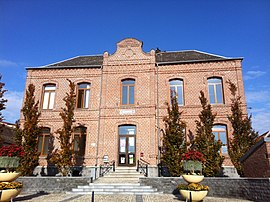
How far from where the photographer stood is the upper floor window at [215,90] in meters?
16.1

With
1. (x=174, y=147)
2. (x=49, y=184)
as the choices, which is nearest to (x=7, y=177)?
(x=49, y=184)

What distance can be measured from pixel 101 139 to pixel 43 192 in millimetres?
5400

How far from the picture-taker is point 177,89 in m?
16.6

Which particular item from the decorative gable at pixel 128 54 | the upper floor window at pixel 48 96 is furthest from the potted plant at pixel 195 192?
the upper floor window at pixel 48 96

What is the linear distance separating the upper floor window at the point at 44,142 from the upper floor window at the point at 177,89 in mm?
9901

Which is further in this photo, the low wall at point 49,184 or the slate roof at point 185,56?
the slate roof at point 185,56

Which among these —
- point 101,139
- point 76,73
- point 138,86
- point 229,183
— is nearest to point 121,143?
point 101,139

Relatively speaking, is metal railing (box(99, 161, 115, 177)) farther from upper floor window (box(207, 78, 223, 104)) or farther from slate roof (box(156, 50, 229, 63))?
slate roof (box(156, 50, 229, 63))

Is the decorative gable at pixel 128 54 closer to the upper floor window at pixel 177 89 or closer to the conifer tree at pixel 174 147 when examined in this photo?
the upper floor window at pixel 177 89

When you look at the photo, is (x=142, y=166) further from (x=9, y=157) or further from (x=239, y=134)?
(x=9, y=157)

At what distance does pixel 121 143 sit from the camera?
15.7 meters

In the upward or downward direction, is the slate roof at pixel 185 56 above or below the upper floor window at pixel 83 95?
above

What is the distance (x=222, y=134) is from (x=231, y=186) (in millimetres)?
5976

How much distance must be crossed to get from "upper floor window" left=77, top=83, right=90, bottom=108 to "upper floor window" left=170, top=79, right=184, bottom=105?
651 cm
